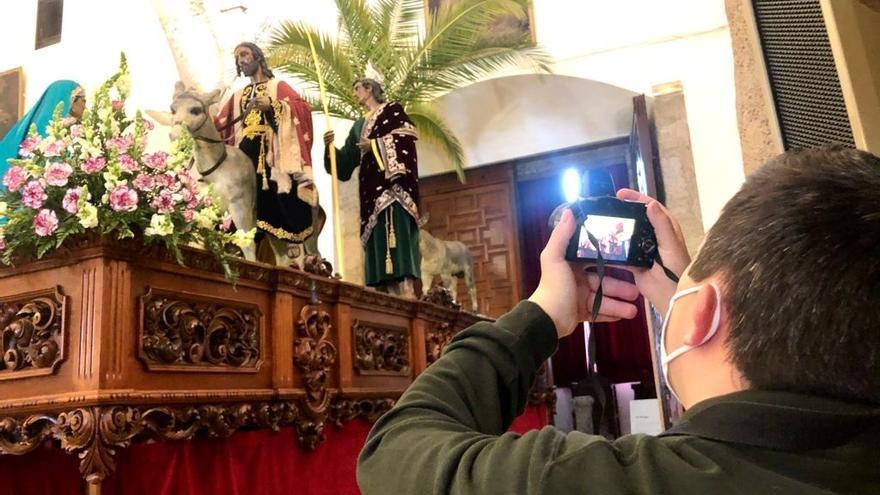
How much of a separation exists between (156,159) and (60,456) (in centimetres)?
110

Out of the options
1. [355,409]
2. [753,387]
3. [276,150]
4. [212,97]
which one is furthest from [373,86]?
[753,387]

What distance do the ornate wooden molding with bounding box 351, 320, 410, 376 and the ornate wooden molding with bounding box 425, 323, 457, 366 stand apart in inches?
8.9

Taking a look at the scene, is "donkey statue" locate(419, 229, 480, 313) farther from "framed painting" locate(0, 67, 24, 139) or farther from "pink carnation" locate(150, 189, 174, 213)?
"framed painting" locate(0, 67, 24, 139)

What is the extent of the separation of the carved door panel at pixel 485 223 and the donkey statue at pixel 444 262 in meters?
1.40

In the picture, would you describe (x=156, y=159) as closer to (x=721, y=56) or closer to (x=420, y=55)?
(x=420, y=55)

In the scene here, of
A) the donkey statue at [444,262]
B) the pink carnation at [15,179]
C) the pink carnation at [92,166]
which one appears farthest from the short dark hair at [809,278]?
the donkey statue at [444,262]

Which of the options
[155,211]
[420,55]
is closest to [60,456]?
[155,211]

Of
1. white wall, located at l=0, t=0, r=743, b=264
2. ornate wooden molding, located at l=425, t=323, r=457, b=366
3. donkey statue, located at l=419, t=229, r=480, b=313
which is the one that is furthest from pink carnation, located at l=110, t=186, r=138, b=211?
white wall, located at l=0, t=0, r=743, b=264

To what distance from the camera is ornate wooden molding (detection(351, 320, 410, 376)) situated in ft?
12.3

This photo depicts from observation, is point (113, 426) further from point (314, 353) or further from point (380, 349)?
point (380, 349)

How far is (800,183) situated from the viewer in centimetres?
76

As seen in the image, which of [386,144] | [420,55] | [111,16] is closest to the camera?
[386,144]

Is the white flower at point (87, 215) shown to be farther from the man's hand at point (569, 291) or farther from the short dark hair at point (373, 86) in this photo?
the short dark hair at point (373, 86)

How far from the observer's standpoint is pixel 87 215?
2258 millimetres
